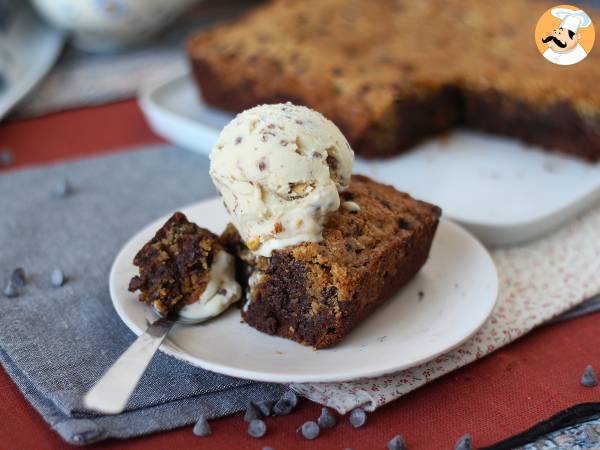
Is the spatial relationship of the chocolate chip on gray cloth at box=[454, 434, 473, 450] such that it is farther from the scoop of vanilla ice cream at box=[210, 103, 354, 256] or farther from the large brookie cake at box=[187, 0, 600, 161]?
the large brookie cake at box=[187, 0, 600, 161]

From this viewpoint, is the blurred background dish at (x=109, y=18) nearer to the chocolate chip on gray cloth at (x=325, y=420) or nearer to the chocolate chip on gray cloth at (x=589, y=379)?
the chocolate chip on gray cloth at (x=325, y=420)

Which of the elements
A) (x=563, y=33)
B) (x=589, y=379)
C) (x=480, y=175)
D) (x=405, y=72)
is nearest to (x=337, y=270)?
(x=589, y=379)

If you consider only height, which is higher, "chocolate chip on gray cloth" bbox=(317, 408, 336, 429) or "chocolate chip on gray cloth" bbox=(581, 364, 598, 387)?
"chocolate chip on gray cloth" bbox=(581, 364, 598, 387)

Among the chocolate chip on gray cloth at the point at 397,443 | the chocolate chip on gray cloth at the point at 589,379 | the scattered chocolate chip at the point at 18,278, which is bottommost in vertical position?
the scattered chocolate chip at the point at 18,278

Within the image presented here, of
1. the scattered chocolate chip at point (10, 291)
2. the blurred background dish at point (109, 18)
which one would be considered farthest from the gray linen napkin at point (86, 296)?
the blurred background dish at point (109, 18)

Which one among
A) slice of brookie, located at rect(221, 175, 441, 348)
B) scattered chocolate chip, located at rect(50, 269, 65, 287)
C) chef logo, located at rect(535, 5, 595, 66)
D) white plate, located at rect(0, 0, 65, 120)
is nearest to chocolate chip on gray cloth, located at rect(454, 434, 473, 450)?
slice of brookie, located at rect(221, 175, 441, 348)

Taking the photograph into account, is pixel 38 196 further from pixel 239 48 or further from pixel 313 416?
pixel 313 416

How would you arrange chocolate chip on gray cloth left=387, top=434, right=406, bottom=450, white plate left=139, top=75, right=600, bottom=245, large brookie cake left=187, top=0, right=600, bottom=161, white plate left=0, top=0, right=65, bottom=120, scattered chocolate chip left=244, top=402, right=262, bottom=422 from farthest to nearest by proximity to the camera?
white plate left=0, top=0, right=65, bottom=120
large brookie cake left=187, top=0, right=600, bottom=161
white plate left=139, top=75, right=600, bottom=245
scattered chocolate chip left=244, top=402, right=262, bottom=422
chocolate chip on gray cloth left=387, top=434, right=406, bottom=450
